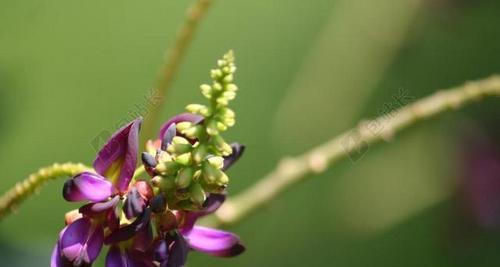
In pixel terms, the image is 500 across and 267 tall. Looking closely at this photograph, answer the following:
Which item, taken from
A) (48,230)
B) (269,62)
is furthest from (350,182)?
(269,62)

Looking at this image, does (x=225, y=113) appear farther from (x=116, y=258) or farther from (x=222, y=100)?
(x=116, y=258)

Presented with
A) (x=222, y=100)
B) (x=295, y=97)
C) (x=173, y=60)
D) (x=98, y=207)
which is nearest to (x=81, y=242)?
(x=98, y=207)

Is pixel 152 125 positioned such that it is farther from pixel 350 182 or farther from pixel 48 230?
pixel 48 230

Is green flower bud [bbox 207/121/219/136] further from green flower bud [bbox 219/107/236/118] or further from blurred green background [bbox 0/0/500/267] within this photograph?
blurred green background [bbox 0/0/500/267]

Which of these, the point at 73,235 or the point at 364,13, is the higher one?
the point at 364,13

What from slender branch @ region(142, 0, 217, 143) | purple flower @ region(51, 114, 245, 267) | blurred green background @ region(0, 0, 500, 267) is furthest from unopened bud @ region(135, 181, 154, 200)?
blurred green background @ region(0, 0, 500, 267)

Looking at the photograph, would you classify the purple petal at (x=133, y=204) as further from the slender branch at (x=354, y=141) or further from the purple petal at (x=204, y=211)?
the slender branch at (x=354, y=141)

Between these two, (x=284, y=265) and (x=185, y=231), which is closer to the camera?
(x=185, y=231)
